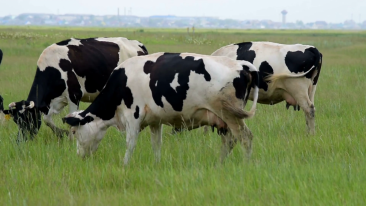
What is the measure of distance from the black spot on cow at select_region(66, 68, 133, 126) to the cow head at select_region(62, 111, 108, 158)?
17 millimetres

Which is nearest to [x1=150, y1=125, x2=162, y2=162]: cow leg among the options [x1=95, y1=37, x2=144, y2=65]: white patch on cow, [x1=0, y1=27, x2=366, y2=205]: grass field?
[x1=0, y1=27, x2=366, y2=205]: grass field

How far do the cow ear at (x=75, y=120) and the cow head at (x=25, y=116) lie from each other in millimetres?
1498

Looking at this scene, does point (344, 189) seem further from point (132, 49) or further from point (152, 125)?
point (132, 49)

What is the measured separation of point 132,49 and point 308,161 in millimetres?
5505

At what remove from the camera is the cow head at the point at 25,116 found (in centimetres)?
869

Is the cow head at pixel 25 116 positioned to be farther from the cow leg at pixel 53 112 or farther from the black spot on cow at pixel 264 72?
the black spot on cow at pixel 264 72

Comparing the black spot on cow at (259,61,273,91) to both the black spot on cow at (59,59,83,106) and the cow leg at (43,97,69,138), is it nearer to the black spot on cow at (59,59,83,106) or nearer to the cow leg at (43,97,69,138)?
the black spot on cow at (59,59,83,106)

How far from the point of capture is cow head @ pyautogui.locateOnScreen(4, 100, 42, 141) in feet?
28.5

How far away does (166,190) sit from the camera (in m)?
5.42

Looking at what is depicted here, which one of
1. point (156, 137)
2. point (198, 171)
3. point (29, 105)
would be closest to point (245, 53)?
point (156, 137)

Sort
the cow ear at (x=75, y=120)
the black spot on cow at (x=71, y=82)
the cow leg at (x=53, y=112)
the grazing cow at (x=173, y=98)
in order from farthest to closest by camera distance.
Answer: the black spot on cow at (x=71, y=82) → the cow leg at (x=53, y=112) → the cow ear at (x=75, y=120) → the grazing cow at (x=173, y=98)

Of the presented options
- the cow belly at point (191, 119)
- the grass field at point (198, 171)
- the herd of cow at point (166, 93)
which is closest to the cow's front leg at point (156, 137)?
the herd of cow at point (166, 93)

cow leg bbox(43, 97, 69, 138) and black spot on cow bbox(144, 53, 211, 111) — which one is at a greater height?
black spot on cow bbox(144, 53, 211, 111)

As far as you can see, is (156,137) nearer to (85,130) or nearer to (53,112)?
(85,130)
